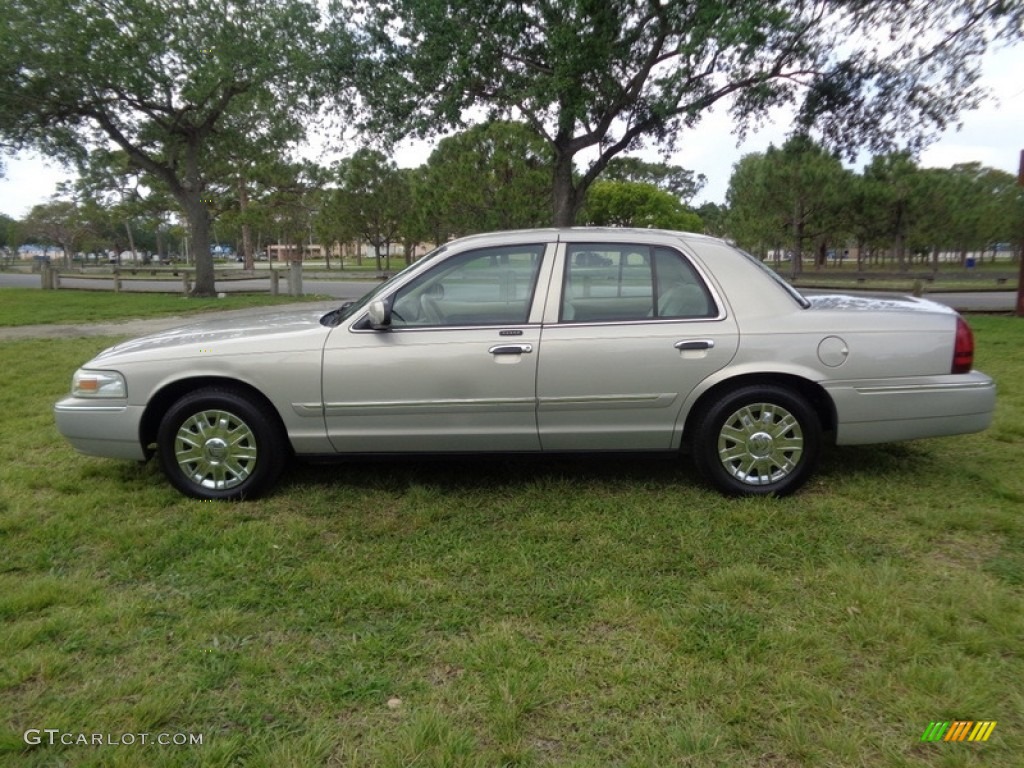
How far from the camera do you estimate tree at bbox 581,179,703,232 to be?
40.1 metres

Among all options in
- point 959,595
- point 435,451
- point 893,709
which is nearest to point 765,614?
point 893,709

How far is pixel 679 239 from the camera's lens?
404cm

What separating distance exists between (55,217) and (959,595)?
257 ft

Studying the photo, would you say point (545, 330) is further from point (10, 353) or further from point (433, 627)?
point (10, 353)

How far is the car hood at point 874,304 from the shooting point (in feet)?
13.2

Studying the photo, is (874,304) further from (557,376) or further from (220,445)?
(220,445)

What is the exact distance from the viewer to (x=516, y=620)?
2730 mm

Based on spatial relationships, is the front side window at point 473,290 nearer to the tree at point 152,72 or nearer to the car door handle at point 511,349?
the car door handle at point 511,349

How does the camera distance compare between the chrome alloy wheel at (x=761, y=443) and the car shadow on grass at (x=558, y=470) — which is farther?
the car shadow on grass at (x=558, y=470)

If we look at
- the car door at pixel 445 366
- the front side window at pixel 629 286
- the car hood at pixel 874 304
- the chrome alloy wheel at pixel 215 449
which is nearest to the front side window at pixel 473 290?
the car door at pixel 445 366

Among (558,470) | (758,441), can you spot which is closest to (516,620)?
(558,470)

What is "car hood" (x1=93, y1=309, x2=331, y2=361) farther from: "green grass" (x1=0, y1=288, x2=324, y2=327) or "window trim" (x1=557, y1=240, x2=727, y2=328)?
"green grass" (x1=0, y1=288, x2=324, y2=327)

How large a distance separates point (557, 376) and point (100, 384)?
2.66 m

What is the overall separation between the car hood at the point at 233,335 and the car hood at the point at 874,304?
3.06m
